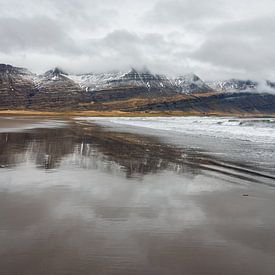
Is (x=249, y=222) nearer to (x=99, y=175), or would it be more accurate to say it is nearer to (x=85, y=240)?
(x=85, y=240)

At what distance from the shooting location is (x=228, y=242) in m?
6.98

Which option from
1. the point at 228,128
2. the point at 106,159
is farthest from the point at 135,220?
the point at 228,128

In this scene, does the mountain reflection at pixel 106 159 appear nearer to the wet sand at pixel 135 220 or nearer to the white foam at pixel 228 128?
the wet sand at pixel 135 220

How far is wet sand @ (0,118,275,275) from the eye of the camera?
5969mm

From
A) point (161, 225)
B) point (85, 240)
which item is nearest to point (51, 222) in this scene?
point (85, 240)

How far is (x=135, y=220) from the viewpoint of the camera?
823 centimetres

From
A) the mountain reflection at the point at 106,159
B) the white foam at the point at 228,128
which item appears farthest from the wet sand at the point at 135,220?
the white foam at the point at 228,128

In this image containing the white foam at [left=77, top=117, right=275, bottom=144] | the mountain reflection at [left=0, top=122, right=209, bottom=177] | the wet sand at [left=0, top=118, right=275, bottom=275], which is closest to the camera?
the wet sand at [left=0, top=118, right=275, bottom=275]

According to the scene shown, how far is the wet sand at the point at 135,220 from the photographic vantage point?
5.97 m

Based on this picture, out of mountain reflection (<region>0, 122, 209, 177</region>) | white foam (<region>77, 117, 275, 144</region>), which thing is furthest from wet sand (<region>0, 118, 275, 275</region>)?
white foam (<region>77, 117, 275, 144</region>)

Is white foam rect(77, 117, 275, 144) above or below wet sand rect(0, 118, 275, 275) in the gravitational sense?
above

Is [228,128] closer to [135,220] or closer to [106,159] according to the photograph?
[106,159]

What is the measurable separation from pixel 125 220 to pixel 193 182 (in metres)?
5.25

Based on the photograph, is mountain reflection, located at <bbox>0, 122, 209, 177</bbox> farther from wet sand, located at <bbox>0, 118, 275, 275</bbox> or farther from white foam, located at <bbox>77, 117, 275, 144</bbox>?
white foam, located at <bbox>77, 117, 275, 144</bbox>
